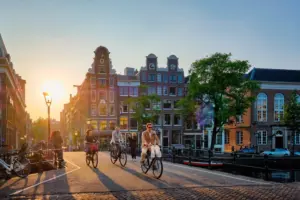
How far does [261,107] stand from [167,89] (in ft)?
54.0

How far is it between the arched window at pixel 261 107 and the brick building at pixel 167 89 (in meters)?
13.9

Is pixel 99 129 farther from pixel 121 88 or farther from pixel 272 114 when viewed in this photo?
pixel 272 114

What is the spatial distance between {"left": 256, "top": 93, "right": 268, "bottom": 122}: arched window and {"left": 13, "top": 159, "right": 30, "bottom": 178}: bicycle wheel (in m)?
48.4

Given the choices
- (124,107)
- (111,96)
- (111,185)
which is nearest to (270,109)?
(124,107)

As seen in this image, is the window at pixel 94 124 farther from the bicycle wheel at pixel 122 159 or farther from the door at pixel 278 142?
the bicycle wheel at pixel 122 159

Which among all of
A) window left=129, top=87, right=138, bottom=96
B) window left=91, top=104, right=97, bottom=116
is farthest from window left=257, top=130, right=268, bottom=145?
window left=91, top=104, right=97, bottom=116

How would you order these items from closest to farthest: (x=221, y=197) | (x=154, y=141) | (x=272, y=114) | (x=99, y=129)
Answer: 1. (x=221, y=197)
2. (x=154, y=141)
3. (x=272, y=114)
4. (x=99, y=129)

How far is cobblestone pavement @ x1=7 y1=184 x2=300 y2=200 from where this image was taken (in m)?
8.84

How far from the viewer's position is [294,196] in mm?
9227

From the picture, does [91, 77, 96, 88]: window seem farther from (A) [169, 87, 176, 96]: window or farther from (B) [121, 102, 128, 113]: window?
(A) [169, 87, 176, 96]: window

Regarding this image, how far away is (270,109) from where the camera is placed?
5716cm

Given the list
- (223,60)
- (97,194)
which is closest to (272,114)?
(223,60)

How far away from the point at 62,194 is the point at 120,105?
180 feet

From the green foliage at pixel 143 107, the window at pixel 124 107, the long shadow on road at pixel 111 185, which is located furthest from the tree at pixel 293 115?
the long shadow on road at pixel 111 185
